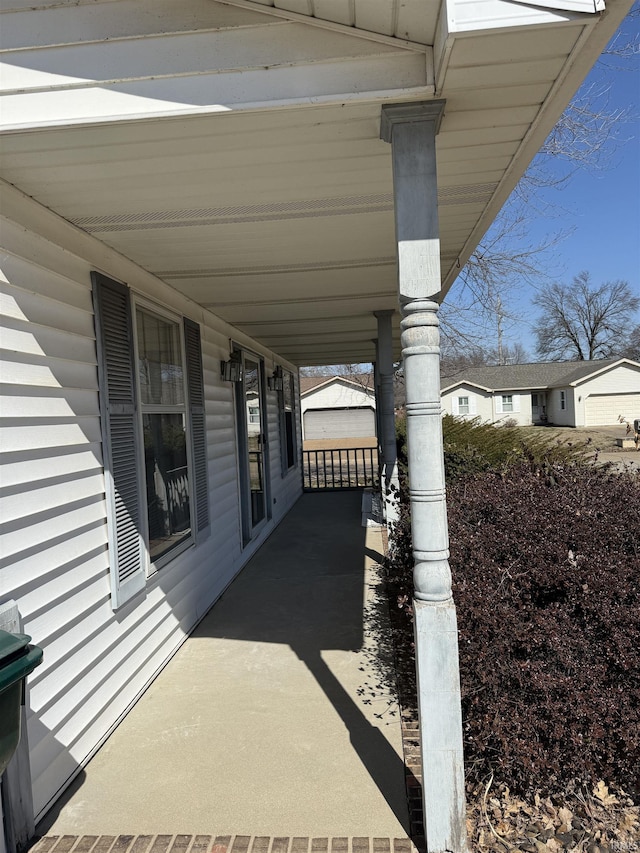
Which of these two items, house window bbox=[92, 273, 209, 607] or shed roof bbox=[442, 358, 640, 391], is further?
shed roof bbox=[442, 358, 640, 391]

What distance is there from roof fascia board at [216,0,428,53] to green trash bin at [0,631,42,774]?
2.17 meters

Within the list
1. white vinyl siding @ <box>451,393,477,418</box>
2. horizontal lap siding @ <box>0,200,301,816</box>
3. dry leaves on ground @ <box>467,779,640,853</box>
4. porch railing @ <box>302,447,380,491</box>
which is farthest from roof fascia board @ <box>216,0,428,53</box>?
white vinyl siding @ <box>451,393,477,418</box>

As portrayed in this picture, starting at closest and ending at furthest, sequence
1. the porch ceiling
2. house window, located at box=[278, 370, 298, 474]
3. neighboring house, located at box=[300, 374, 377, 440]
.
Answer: the porch ceiling
house window, located at box=[278, 370, 298, 474]
neighboring house, located at box=[300, 374, 377, 440]

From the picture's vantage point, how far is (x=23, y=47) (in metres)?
1.96

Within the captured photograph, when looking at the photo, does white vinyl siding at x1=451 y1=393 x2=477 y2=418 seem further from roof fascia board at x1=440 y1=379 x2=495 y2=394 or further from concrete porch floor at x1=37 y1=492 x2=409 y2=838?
concrete porch floor at x1=37 y1=492 x2=409 y2=838

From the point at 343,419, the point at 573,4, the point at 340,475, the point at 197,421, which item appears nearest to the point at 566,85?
the point at 573,4

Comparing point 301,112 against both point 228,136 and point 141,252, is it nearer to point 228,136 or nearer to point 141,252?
point 228,136

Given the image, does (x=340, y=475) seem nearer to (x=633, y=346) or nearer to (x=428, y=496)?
(x=428, y=496)

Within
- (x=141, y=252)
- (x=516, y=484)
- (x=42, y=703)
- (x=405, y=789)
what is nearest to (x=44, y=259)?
(x=141, y=252)

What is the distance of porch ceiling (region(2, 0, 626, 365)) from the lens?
1841 mm

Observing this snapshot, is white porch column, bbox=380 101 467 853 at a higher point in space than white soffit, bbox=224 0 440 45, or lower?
lower

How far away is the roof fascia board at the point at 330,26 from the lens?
1.88m

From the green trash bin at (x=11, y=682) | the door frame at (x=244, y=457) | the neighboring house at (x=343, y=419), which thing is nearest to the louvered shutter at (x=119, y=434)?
the green trash bin at (x=11, y=682)

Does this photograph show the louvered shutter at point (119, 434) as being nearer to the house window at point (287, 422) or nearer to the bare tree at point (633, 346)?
the house window at point (287, 422)
